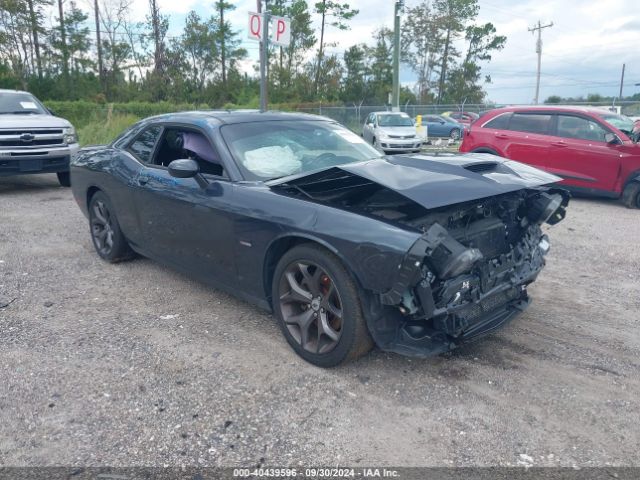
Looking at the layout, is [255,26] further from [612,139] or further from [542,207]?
[542,207]

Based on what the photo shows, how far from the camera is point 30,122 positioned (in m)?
9.39

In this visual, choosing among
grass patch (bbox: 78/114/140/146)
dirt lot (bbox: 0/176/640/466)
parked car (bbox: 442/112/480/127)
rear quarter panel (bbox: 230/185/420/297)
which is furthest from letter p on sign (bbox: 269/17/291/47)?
parked car (bbox: 442/112/480/127)

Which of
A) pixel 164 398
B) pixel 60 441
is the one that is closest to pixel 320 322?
pixel 164 398

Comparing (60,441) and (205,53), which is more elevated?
(205,53)

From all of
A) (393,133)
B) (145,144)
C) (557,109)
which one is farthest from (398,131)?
(145,144)

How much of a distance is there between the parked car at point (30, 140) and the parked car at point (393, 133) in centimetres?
1112

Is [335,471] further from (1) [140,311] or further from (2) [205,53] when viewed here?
(2) [205,53]

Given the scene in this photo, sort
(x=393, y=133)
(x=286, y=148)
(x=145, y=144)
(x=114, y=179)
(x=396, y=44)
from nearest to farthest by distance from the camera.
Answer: (x=286, y=148), (x=145, y=144), (x=114, y=179), (x=393, y=133), (x=396, y=44)

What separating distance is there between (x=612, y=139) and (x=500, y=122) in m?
2.04

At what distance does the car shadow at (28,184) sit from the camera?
10.2 meters

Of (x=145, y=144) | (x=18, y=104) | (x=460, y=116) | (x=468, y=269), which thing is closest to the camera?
(x=468, y=269)

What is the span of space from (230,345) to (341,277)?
1124 millimetres

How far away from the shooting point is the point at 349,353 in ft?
10.2

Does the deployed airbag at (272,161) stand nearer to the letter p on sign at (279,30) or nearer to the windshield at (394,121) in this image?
the letter p on sign at (279,30)
